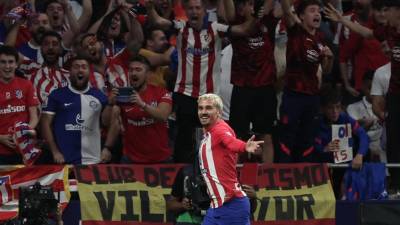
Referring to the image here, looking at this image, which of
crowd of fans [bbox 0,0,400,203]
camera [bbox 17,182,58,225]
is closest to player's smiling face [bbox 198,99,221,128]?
camera [bbox 17,182,58,225]

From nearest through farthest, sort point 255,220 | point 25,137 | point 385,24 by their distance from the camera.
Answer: point 25,137, point 255,220, point 385,24

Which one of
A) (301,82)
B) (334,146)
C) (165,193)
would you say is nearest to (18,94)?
(165,193)

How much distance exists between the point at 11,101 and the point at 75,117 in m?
0.85

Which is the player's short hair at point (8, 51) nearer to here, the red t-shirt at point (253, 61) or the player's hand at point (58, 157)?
the player's hand at point (58, 157)

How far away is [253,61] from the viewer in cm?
1537

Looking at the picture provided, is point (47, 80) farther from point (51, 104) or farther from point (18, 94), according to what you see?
point (18, 94)

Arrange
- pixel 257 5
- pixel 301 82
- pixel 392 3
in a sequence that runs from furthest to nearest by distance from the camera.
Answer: pixel 257 5 → pixel 392 3 → pixel 301 82

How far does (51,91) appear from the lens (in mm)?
15219

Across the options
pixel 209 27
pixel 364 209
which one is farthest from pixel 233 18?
pixel 364 209

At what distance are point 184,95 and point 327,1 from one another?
9.86ft

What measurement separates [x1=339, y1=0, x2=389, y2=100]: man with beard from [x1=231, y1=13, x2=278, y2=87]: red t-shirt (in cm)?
206

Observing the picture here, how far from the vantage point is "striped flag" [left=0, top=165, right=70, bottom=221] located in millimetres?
14664

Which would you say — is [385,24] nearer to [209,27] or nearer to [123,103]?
[209,27]

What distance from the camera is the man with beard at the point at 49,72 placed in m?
15.5
